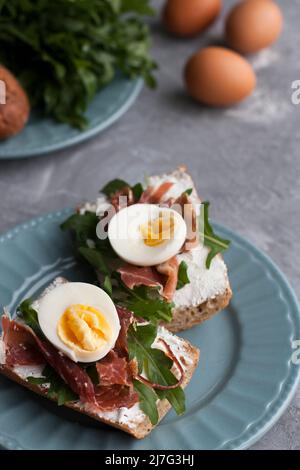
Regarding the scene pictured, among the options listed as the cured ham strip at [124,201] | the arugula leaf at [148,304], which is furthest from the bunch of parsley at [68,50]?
the arugula leaf at [148,304]

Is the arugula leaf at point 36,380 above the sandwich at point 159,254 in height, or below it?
below

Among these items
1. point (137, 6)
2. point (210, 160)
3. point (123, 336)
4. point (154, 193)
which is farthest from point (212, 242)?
point (137, 6)

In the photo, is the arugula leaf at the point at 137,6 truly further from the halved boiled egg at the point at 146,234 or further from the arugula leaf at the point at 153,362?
the arugula leaf at the point at 153,362

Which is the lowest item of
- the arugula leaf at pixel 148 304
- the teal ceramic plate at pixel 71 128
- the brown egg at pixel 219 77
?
the arugula leaf at pixel 148 304

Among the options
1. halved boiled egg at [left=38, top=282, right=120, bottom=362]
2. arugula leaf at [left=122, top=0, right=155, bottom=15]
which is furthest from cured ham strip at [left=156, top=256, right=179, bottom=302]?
arugula leaf at [left=122, top=0, right=155, bottom=15]

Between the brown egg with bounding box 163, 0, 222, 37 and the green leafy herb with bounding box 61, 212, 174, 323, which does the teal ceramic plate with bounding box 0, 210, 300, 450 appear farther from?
the brown egg with bounding box 163, 0, 222, 37

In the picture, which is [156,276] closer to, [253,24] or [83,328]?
[83,328]

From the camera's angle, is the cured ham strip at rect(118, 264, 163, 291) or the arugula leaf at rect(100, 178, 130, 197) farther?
the arugula leaf at rect(100, 178, 130, 197)
